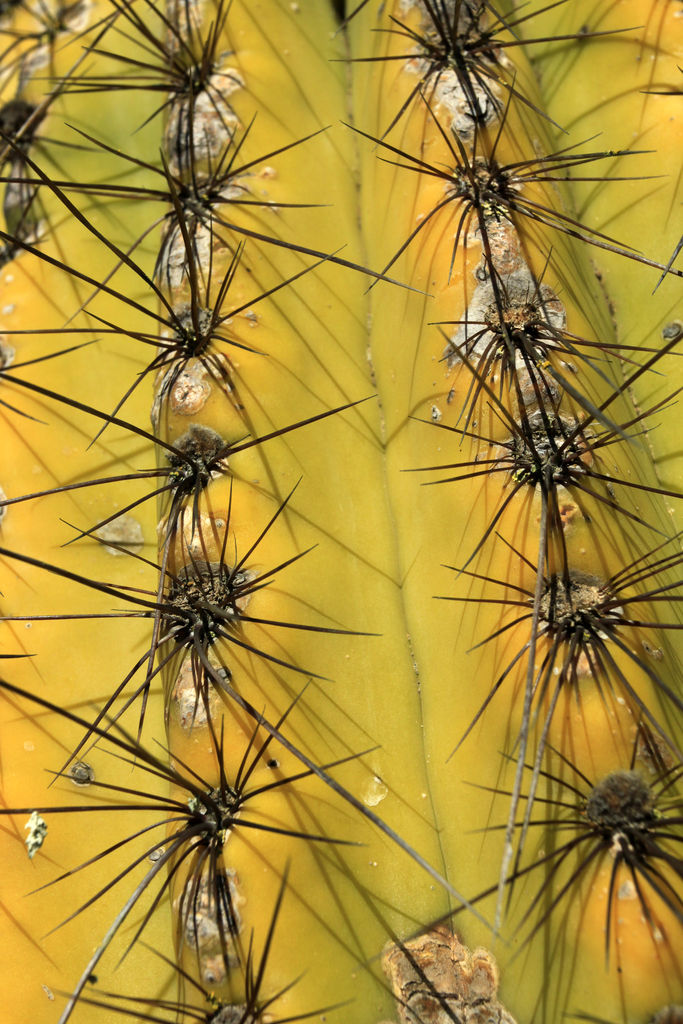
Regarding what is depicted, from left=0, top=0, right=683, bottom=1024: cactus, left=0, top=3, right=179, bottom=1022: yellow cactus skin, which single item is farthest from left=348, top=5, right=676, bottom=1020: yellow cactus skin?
left=0, top=3, right=179, bottom=1022: yellow cactus skin

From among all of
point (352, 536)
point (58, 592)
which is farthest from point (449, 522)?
point (58, 592)

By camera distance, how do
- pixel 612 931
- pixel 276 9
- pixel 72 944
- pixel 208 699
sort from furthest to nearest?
1. pixel 276 9
2. pixel 72 944
3. pixel 208 699
4. pixel 612 931

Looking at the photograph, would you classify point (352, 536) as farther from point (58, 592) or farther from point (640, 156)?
point (640, 156)

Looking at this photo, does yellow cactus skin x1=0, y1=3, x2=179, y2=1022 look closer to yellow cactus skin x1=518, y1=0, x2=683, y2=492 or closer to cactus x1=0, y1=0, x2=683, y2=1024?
cactus x1=0, y1=0, x2=683, y2=1024

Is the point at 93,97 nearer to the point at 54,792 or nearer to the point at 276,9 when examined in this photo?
the point at 276,9

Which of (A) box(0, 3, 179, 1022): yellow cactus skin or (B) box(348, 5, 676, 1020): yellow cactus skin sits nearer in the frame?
(B) box(348, 5, 676, 1020): yellow cactus skin

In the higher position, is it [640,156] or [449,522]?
[640,156]

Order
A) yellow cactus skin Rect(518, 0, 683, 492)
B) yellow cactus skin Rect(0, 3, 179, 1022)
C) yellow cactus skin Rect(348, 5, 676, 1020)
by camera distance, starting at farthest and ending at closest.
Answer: yellow cactus skin Rect(518, 0, 683, 492) → yellow cactus skin Rect(0, 3, 179, 1022) → yellow cactus skin Rect(348, 5, 676, 1020)

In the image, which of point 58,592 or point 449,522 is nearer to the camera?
point 449,522

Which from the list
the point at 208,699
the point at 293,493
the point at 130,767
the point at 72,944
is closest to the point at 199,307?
the point at 293,493
